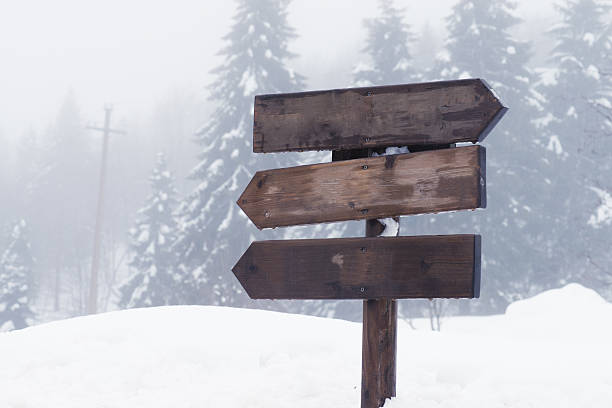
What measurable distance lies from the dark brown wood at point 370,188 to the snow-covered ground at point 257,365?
4.37ft

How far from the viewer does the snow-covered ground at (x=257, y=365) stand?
4.82 metres

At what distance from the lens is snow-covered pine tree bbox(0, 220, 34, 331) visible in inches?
1384

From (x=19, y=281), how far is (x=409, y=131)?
36.7 m

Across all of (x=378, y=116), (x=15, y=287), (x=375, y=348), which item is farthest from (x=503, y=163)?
(x=15, y=287)

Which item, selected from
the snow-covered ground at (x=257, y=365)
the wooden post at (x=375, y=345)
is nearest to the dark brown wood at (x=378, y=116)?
the wooden post at (x=375, y=345)

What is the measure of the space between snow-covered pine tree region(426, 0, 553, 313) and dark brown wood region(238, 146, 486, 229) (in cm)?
2091

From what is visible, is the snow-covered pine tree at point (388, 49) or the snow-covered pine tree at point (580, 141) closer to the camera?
the snow-covered pine tree at point (580, 141)

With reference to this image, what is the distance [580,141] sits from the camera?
1089 inches

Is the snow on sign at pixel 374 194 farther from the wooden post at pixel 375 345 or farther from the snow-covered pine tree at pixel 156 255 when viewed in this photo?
the snow-covered pine tree at pixel 156 255

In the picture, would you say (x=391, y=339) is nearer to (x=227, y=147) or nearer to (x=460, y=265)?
(x=460, y=265)

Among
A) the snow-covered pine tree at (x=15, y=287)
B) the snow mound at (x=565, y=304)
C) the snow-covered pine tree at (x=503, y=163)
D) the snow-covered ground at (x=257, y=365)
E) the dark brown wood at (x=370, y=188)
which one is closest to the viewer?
the dark brown wood at (x=370, y=188)

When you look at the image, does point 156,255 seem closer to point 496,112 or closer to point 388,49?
point 388,49

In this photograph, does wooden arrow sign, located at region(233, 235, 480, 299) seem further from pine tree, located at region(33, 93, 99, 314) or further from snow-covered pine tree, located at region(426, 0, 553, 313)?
pine tree, located at region(33, 93, 99, 314)

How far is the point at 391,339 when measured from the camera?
4.23m
